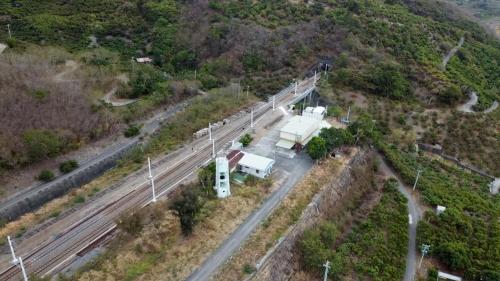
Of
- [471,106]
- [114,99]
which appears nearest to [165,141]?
[114,99]

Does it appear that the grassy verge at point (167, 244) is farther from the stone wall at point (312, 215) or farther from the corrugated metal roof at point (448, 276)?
the corrugated metal roof at point (448, 276)

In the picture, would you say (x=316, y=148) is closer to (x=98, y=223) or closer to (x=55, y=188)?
(x=98, y=223)

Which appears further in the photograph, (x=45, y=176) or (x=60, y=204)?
(x=45, y=176)

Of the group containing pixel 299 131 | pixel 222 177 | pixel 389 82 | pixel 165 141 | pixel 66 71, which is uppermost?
pixel 66 71

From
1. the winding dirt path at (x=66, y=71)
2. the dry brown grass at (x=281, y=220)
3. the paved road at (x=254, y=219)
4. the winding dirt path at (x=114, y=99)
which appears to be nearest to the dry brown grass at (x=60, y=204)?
the paved road at (x=254, y=219)

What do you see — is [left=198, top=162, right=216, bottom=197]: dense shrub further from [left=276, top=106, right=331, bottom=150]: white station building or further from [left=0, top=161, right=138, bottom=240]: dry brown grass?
[left=276, top=106, right=331, bottom=150]: white station building

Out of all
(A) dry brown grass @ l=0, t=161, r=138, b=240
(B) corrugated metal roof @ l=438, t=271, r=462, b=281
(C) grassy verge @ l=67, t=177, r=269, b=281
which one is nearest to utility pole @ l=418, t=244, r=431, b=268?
(B) corrugated metal roof @ l=438, t=271, r=462, b=281
